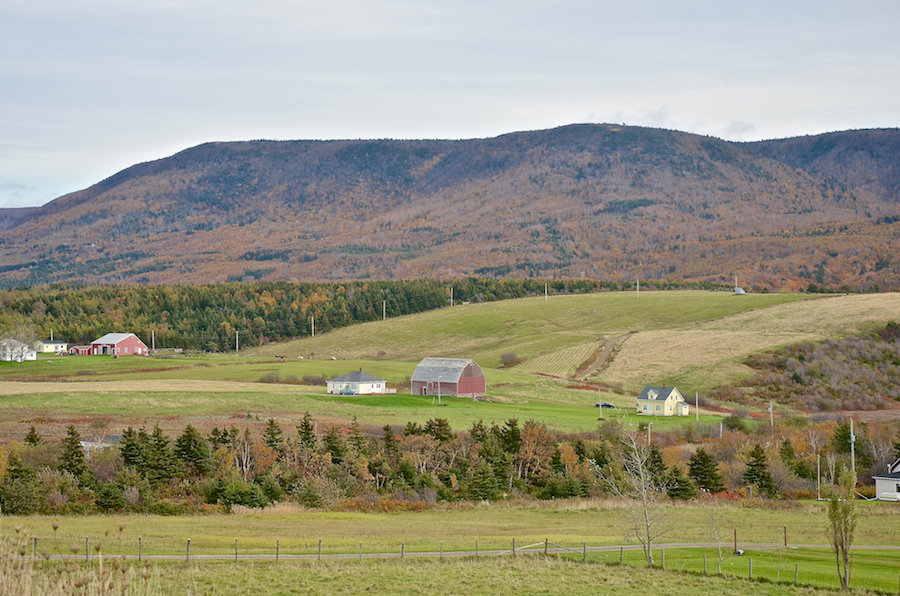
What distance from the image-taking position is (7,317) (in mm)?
138250

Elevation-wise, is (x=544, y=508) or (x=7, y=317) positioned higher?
(x=7, y=317)

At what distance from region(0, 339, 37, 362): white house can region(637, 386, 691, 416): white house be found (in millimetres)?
71515

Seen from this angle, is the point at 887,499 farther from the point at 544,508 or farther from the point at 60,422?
the point at 60,422

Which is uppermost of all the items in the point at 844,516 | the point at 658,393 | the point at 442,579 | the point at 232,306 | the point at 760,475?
the point at 232,306

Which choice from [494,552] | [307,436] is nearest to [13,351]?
[307,436]

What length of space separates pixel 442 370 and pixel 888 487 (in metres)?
43.6

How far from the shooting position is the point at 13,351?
10500cm

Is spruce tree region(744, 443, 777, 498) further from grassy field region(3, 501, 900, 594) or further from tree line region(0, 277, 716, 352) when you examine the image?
tree line region(0, 277, 716, 352)

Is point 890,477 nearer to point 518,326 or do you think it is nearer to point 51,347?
point 518,326

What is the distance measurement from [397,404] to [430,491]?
29020mm

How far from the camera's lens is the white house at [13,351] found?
4117 inches


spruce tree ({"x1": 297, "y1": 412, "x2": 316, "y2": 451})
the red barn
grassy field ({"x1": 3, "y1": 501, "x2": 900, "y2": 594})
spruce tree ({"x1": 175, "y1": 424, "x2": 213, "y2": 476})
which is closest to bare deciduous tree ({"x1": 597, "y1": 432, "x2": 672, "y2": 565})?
grassy field ({"x1": 3, "y1": 501, "x2": 900, "y2": 594})

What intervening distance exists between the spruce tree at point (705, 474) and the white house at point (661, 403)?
27.7 metres

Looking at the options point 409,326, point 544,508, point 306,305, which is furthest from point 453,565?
point 306,305
